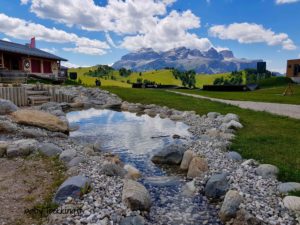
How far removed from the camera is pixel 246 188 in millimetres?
6008

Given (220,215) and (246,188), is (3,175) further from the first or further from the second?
(246,188)

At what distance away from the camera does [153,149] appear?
9.89m

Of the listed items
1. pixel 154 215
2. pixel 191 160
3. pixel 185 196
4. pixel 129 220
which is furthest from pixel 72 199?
pixel 191 160

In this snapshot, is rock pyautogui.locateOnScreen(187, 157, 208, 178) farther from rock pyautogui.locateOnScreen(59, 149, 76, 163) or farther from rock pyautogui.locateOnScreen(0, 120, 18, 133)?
rock pyautogui.locateOnScreen(0, 120, 18, 133)

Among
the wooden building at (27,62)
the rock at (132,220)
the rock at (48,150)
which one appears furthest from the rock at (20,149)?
the wooden building at (27,62)

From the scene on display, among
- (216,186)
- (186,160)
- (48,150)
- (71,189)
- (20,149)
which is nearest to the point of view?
(71,189)

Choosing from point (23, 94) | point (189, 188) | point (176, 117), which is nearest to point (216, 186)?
point (189, 188)

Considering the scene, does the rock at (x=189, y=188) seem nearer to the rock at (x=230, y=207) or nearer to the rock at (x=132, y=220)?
the rock at (x=230, y=207)

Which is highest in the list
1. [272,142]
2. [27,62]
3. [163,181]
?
[27,62]

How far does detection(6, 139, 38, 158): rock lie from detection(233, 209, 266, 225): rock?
5.61m

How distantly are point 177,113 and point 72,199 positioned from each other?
1242 centimetres

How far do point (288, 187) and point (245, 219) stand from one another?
1.61 metres

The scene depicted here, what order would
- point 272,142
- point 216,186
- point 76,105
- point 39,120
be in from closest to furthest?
point 216,186 < point 272,142 < point 39,120 < point 76,105

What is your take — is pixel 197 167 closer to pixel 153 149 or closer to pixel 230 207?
pixel 230 207
